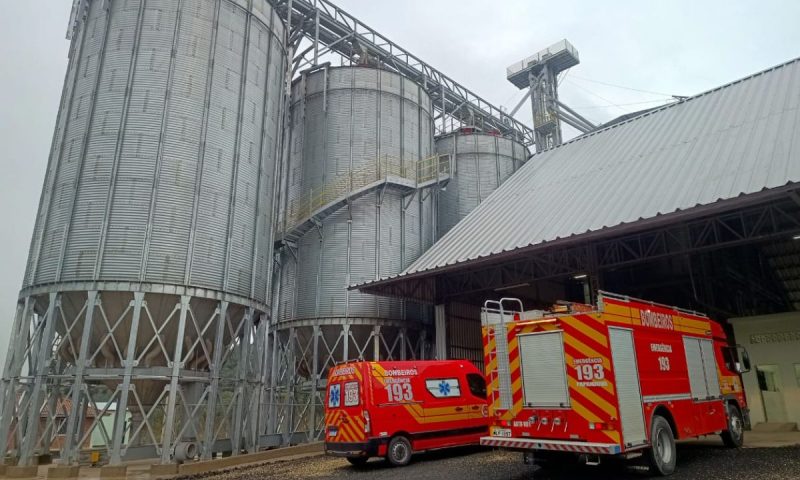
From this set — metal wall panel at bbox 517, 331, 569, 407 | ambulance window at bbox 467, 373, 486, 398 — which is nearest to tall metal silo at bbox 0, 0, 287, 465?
ambulance window at bbox 467, 373, 486, 398

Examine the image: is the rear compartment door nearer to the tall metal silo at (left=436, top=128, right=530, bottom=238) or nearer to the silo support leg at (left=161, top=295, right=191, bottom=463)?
the silo support leg at (left=161, top=295, right=191, bottom=463)

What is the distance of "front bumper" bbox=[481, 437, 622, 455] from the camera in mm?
9320

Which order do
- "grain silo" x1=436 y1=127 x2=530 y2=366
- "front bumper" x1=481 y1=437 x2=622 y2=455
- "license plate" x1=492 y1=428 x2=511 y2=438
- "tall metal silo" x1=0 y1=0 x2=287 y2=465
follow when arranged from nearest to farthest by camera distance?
"front bumper" x1=481 y1=437 x2=622 y2=455
"license plate" x1=492 y1=428 x2=511 y2=438
"tall metal silo" x1=0 y1=0 x2=287 y2=465
"grain silo" x1=436 y1=127 x2=530 y2=366

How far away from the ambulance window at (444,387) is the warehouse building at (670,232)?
16.4ft

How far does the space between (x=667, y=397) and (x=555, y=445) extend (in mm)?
3026

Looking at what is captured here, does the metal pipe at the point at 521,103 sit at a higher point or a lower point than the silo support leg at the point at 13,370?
higher

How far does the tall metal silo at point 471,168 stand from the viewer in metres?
35.0

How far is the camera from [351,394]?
47.6ft

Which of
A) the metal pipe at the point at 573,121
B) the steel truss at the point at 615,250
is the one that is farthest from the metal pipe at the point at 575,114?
the steel truss at the point at 615,250

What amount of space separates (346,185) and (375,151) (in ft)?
8.58

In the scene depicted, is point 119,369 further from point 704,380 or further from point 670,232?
point 670,232

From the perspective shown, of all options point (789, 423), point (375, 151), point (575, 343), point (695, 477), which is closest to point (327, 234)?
point (375, 151)

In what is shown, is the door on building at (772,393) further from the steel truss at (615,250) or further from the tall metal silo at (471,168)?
the tall metal silo at (471,168)

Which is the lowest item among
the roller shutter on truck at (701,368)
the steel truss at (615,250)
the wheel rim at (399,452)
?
the wheel rim at (399,452)
